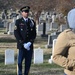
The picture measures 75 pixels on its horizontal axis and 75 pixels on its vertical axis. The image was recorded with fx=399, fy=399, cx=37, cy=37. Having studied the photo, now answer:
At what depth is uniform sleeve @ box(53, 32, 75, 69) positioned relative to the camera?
457 centimetres

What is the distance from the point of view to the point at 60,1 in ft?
99.6

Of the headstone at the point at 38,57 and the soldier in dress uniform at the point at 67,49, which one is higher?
the soldier in dress uniform at the point at 67,49

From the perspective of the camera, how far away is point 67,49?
4.70 metres

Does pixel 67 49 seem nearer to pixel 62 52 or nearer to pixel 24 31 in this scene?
pixel 62 52

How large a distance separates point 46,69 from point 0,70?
4.63 feet

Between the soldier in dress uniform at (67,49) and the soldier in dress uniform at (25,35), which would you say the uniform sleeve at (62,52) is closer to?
the soldier in dress uniform at (67,49)

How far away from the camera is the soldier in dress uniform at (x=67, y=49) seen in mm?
4559

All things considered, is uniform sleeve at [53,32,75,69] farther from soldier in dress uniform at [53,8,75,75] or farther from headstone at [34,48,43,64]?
headstone at [34,48,43,64]

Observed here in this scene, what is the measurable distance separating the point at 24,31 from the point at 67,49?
15.3 ft

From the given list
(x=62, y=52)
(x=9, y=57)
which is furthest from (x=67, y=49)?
(x=9, y=57)

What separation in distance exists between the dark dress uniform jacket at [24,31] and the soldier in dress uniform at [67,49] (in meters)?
4.62

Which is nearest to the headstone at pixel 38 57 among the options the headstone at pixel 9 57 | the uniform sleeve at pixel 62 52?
the headstone at pixel 9 57

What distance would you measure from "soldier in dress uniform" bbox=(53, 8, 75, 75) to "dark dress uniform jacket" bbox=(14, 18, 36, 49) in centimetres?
462

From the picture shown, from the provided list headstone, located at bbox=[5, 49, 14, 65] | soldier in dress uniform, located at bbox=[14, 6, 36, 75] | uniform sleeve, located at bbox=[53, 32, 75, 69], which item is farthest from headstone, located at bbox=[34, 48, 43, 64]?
uniform sleeve, located at bbox=[53, 32, 75, 69]
